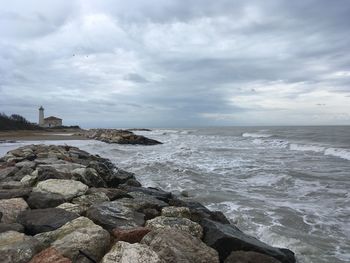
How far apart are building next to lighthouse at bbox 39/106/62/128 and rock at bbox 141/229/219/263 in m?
76.4

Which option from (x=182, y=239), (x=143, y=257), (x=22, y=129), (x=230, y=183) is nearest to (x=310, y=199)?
(x=230, y=183)

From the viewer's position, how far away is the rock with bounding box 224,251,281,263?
14.4ft

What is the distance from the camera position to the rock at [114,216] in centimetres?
513

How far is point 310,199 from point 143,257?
7137 mm

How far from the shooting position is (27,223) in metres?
5.12

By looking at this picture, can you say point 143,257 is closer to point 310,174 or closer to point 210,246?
point 210,246

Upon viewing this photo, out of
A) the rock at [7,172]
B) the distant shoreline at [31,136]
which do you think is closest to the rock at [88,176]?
the rock at [7,172]

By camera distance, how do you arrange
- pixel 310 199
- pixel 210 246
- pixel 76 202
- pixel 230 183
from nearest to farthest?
pixel 210 246, pixel 76 202, pixel 310 199, pixel 230 183

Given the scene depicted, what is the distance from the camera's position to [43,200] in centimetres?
615

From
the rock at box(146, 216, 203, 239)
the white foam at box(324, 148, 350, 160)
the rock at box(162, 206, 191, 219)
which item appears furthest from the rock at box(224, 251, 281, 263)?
the white foam at box(324, 148, 350, 160)

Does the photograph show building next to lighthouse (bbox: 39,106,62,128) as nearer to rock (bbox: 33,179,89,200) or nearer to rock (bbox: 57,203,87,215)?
rock (bbox: 33,179,89,200)

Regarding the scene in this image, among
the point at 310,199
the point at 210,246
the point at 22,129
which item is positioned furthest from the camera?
the point at 22,129

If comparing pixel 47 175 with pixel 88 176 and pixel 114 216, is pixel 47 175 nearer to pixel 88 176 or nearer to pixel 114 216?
pixel 88 176

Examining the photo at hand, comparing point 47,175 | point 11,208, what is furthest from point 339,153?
point 11,208
